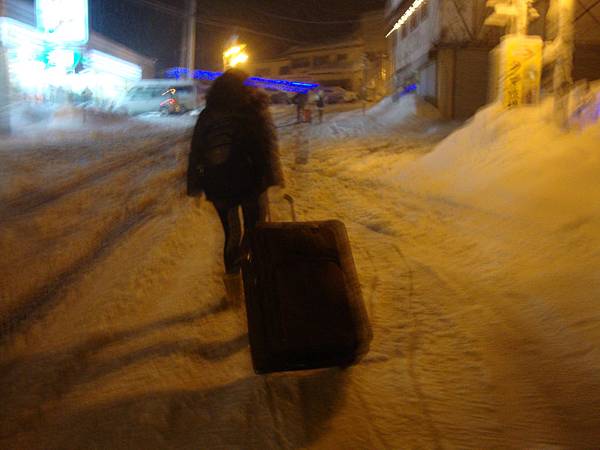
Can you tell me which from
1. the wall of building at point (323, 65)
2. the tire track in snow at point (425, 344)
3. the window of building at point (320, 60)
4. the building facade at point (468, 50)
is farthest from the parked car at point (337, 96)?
the tire track in snow at point (425, 344)

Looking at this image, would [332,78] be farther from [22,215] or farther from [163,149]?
[22,215]

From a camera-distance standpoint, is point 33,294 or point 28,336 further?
point 33,294

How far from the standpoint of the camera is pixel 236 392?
10.2 feet

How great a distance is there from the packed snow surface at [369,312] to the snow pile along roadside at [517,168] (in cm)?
4

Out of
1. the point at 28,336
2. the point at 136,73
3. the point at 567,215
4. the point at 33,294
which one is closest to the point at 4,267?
the point at 33,294

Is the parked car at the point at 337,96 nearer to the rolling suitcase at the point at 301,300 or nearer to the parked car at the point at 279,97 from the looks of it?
the parked car at the point at 279,97

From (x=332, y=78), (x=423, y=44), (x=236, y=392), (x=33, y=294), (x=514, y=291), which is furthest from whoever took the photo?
(x=332, y=78)

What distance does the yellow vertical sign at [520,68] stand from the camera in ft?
32.0

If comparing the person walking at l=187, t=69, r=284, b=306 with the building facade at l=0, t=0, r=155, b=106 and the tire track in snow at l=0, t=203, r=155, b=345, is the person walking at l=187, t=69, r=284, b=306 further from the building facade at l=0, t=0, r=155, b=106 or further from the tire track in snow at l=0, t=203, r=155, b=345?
the building facade at l=0, t=0, r=155, b=106

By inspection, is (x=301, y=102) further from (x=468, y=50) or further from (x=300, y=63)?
(x=300, y=63)

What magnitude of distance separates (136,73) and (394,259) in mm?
37778

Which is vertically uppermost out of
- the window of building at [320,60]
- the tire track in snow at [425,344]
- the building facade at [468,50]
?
the window of building at [320,60]

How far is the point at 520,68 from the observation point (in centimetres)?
974

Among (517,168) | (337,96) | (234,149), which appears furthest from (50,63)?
(234,149)
